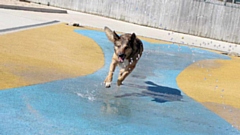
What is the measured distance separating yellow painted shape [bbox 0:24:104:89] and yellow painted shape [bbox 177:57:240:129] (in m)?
2.13

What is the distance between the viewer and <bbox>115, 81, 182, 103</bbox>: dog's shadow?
8.54m

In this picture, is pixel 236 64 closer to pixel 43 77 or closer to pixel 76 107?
pixel 43 77

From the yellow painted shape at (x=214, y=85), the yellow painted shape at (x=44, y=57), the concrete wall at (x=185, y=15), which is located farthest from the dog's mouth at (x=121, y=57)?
the concrete wall at (x=185, y=15)

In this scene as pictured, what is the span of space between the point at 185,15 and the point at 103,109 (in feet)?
58.9

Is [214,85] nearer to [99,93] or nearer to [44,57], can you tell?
[99,93]

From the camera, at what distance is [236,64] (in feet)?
48.5

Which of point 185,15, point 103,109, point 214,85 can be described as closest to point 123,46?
point 103,109

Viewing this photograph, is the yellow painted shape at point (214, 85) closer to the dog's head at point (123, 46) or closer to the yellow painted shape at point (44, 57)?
the dog's head at point (123, 46)

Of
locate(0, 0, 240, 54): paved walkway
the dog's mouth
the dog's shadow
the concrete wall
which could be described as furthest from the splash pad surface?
the concrete wall

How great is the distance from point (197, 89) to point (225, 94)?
1.92 ft

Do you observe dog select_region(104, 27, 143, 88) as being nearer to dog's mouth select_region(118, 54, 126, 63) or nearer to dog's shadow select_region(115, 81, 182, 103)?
dog's mouth select_region(118, 54, 126, 63)

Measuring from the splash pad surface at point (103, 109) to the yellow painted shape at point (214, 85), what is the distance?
0.30 metres

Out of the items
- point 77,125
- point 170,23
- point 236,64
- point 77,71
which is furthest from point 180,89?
point 170,23

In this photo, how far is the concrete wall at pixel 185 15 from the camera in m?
24.0
